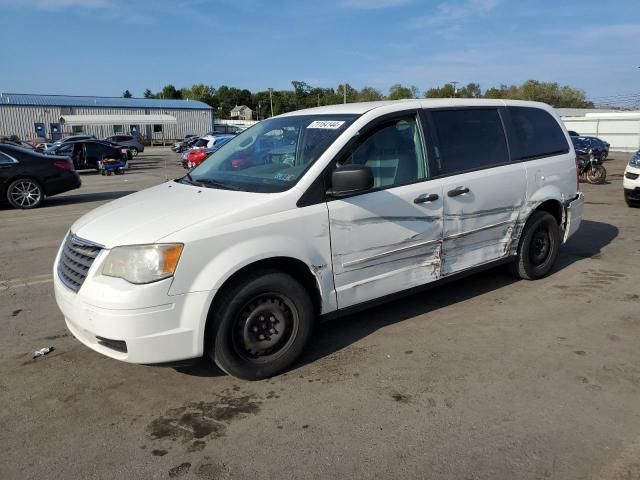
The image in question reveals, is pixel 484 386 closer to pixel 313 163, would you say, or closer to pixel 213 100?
pixel 313 163

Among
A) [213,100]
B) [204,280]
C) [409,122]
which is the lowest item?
[204,280]

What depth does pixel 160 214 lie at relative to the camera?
3.59 metres

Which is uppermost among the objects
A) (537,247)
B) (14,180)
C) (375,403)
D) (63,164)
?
(63,164)

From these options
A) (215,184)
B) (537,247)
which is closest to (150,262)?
(215,184)

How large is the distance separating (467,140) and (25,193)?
35.6ft

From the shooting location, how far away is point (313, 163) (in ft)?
12.7

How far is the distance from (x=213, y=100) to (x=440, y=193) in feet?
385

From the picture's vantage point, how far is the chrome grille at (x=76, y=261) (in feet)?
11.4

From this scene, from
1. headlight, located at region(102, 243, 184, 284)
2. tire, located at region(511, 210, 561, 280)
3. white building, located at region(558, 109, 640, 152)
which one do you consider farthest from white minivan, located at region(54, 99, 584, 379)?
white building, located at region(558, 109, 640, 152)

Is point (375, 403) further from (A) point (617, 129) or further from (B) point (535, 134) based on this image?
(A) point (617, 129)

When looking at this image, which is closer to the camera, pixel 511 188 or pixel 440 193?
pixel 440 193

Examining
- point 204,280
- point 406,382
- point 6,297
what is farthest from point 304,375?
point 6,297

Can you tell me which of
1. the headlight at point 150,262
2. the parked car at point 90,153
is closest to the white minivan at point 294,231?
the headlight at point 150,262

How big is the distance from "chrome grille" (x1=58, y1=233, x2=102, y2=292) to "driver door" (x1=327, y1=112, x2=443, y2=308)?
1.63 metres
